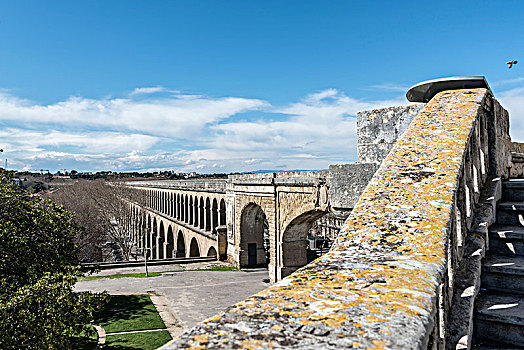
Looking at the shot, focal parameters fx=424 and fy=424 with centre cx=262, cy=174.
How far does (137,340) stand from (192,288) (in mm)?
7039

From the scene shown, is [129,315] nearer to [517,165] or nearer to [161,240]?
[517,165]

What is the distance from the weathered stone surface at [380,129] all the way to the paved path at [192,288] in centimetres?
1140

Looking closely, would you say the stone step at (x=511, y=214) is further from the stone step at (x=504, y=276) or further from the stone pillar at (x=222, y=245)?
the stone pillar at (x=222, y=245)

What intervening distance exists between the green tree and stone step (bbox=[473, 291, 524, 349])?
6350mm

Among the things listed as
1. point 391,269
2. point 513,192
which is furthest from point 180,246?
point 391,269

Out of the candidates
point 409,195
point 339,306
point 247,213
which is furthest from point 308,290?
point 247,213

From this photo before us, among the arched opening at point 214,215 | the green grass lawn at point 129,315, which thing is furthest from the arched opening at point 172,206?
the green grass lawn at point 129,315

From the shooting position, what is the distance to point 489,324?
7.97ft

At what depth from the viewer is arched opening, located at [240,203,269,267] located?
24.3m

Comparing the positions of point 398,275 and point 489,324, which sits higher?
point 398,275

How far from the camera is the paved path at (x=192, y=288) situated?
16.0m

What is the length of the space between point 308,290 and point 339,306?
211 millimetres

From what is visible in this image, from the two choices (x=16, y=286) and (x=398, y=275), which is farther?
(x=16, y=286)

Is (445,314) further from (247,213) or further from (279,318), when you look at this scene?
(247,213)
